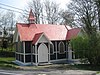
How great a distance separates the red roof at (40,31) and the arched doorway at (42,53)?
6.32ft

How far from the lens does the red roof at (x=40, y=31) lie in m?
31.5

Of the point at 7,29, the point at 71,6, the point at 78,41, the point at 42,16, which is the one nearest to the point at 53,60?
the point at 78,41

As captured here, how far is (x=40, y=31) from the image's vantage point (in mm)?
33594

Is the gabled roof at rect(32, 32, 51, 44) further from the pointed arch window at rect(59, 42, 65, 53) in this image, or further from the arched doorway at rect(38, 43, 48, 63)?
the pointed arch window at rect(59, 42, 65, 53)

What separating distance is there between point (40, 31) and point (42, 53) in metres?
4.25

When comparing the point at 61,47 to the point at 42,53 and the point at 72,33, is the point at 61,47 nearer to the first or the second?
the point at 72,33

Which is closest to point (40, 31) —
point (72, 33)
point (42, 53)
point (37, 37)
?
point (37, 37)

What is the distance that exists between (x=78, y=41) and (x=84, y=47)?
1090 millimetres

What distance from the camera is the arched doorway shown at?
1206 inches

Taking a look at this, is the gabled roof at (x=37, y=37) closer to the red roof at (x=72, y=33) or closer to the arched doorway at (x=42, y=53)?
the arched doorway at (x=42, y=53)

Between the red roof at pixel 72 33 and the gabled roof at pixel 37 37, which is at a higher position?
A: the red roof at pixel 72 33

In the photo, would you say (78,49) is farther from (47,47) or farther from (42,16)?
(42,16)

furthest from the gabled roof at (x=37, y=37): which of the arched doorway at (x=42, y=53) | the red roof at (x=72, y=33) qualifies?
the red roof at (x=72, y=33)

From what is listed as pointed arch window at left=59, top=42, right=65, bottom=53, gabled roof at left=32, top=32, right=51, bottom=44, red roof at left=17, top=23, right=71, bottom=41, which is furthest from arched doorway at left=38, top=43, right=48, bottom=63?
pointed arch window at left=59, top=42, right=65, bottom=53
